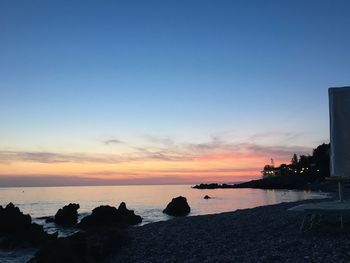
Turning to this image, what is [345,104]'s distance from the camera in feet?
37.3

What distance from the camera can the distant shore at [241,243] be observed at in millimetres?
10297

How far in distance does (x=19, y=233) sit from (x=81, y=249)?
13760mm

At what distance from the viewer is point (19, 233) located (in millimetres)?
25531

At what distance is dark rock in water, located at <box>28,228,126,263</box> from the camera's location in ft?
41.5

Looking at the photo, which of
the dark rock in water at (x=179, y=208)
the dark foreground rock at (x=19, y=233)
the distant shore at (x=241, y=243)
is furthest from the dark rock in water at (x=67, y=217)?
the distant shore at (x=241, y=243)

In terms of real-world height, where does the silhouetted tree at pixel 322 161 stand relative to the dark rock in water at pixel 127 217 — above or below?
above

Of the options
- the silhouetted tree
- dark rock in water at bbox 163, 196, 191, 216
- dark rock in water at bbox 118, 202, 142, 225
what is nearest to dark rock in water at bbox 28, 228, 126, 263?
dark rock in water at bbox 118, 202, 142, 225

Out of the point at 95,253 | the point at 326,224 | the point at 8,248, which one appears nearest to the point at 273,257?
the point at 326,224

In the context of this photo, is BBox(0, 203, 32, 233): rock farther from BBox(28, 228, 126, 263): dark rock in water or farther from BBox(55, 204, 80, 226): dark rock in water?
BBox(28, 228, 126, 263): dark rock in water

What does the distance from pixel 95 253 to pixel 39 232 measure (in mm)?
12829

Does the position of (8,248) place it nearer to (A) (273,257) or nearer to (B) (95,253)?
(B) (95,253)

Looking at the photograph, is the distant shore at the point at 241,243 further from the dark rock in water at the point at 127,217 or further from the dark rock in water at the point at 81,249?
the dark rock in water at the point at 127,217

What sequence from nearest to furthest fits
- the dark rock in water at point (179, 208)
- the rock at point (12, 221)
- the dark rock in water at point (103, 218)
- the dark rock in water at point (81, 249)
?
the dark rock in water at point (81, 249) < the rock at point (12, 221) < the dark rock in water at point (103, 218) < the dark rock in water at point (179, 208)

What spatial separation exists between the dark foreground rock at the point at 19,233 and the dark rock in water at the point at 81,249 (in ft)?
30.5
